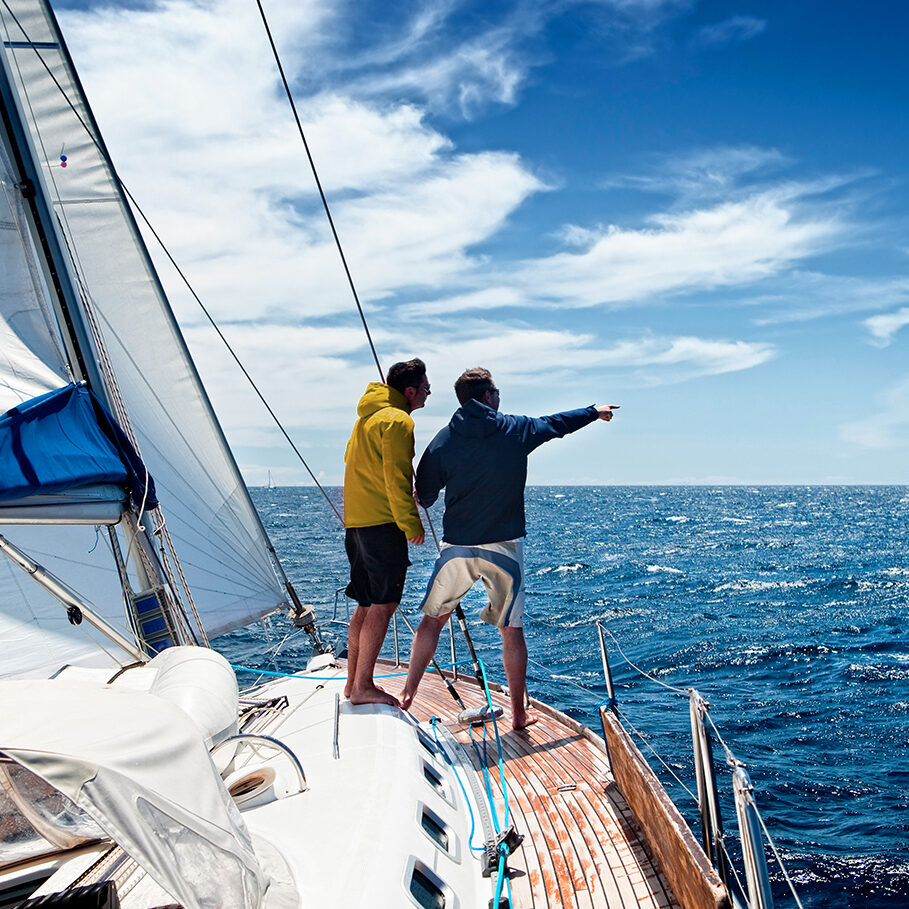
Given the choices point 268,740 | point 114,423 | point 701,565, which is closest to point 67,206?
point 114,423

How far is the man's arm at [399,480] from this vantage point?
410cm

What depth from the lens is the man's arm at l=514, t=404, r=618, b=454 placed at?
4.54 meters

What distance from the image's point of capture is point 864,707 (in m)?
10.5

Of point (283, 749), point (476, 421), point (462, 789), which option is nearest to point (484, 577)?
point (476, 421)

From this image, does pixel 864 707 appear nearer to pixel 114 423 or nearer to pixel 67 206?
pixel 114 423

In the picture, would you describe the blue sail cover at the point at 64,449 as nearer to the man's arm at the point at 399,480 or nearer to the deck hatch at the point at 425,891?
the man's arm at the point at 399,480

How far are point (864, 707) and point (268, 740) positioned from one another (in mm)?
9987

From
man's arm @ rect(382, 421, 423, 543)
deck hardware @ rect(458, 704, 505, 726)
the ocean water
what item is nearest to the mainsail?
the ocean water

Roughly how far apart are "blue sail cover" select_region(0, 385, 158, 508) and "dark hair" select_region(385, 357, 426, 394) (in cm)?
154

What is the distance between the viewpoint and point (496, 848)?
3172mm

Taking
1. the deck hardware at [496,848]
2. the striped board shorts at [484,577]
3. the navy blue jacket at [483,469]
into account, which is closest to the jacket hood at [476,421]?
the navy blue jacket at [483,469]

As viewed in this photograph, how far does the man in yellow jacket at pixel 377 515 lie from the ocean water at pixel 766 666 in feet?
6.10

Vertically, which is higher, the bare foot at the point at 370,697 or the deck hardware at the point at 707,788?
the deck hardware at the point at 707,788

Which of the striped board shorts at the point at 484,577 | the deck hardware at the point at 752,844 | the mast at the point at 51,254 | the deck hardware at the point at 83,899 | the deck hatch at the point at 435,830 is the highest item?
the mast at the point at 51,254
